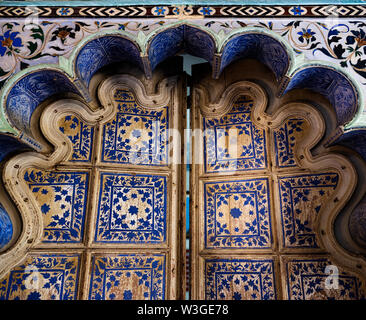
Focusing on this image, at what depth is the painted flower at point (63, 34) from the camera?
2324 millimetres

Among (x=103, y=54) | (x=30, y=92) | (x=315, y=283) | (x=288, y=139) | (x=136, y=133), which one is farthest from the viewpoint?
(x=136, y=133)

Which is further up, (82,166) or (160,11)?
(160,11)

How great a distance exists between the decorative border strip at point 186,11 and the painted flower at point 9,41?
168 millimetres

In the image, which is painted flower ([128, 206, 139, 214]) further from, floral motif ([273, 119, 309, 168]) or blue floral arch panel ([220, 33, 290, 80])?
blue floral arch panel ([220, 33, 290, 80])

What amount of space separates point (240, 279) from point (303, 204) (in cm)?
73

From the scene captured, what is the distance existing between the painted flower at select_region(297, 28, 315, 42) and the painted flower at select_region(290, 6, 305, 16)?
16cm

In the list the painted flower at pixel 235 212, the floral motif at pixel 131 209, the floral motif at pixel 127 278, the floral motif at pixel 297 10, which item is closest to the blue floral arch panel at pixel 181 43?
the floral motif at pixel 297 10

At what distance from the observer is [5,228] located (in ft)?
7.45

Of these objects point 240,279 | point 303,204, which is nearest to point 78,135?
point 240,279

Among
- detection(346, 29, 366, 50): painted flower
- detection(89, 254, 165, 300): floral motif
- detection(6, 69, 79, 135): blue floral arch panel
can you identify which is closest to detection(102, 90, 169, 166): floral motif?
detection(6, 69, 79, 135): blue floral arch panel

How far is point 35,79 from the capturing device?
2295mm

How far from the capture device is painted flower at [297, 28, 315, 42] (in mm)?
2273

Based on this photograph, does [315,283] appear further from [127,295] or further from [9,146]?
[9,146]
